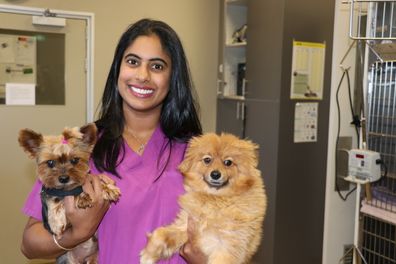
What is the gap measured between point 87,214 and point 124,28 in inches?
101

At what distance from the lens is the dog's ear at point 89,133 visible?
159 centimetres

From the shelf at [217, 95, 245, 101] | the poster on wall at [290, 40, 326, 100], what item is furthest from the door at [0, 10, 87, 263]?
the poster on wall at [290, 40, 326, 100]

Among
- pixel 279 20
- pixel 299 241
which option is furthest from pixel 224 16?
pixel 299 241

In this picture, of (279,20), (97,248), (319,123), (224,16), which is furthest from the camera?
(224,16)

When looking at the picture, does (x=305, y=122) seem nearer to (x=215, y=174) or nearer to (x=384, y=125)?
(x=384, y=125)

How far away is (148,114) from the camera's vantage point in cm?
177

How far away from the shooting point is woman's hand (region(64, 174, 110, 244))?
149 cm

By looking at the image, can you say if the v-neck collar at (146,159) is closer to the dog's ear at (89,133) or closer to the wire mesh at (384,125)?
the dog's ear at (89,133)

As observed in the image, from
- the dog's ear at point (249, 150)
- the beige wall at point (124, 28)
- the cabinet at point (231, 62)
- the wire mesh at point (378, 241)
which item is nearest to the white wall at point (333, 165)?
the wire mesh at point (378, 241)

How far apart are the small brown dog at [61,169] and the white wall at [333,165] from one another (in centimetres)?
193

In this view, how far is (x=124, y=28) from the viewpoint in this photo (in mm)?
3752

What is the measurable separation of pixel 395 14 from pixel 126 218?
1899mm

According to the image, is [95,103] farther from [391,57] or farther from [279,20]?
[391,57]

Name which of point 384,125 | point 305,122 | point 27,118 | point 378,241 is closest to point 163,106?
point 384,125
